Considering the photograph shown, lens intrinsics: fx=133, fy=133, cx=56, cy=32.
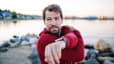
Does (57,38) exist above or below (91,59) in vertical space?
above

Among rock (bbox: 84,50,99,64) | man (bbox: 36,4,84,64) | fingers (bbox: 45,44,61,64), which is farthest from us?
rock (bbox: 84,50,99,64)

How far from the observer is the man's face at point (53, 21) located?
489 millimetres

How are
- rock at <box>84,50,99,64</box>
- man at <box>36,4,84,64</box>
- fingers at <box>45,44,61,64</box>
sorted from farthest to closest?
rock at <box>84,50,99,64</box>
man at <box>36,4,84,64</box>
fingers at <box>45,44,61,64</box>

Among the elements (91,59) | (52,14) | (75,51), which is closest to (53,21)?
(52,14)

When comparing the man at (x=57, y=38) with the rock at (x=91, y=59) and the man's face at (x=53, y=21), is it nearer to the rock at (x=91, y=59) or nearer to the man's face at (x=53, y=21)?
the man's face at (x=53, y=21)

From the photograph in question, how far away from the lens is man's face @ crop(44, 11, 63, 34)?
1.61 feet

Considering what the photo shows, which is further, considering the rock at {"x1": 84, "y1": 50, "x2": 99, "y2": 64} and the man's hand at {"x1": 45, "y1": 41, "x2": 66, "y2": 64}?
the rock at {"x1": 84, "y1": 50, "x2": 99, "y2": 64}

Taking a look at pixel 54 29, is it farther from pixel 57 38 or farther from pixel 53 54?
pixel 53 54

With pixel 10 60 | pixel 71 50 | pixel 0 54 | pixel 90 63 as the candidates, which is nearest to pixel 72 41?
pixel 71 50

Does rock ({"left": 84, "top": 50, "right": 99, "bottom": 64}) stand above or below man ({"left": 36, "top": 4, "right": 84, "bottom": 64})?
below

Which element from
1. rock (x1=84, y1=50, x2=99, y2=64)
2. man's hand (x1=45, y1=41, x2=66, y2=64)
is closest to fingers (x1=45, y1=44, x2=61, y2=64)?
man's hand (x1=45, y1=41, x2=66, y2=64)

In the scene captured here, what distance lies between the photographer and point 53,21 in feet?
1.62

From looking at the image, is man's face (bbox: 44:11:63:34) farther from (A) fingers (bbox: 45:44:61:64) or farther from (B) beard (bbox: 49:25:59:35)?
(A) fingers (bbox: 45:44:61:64)

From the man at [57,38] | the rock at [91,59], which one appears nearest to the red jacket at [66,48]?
the man at [57,38]
